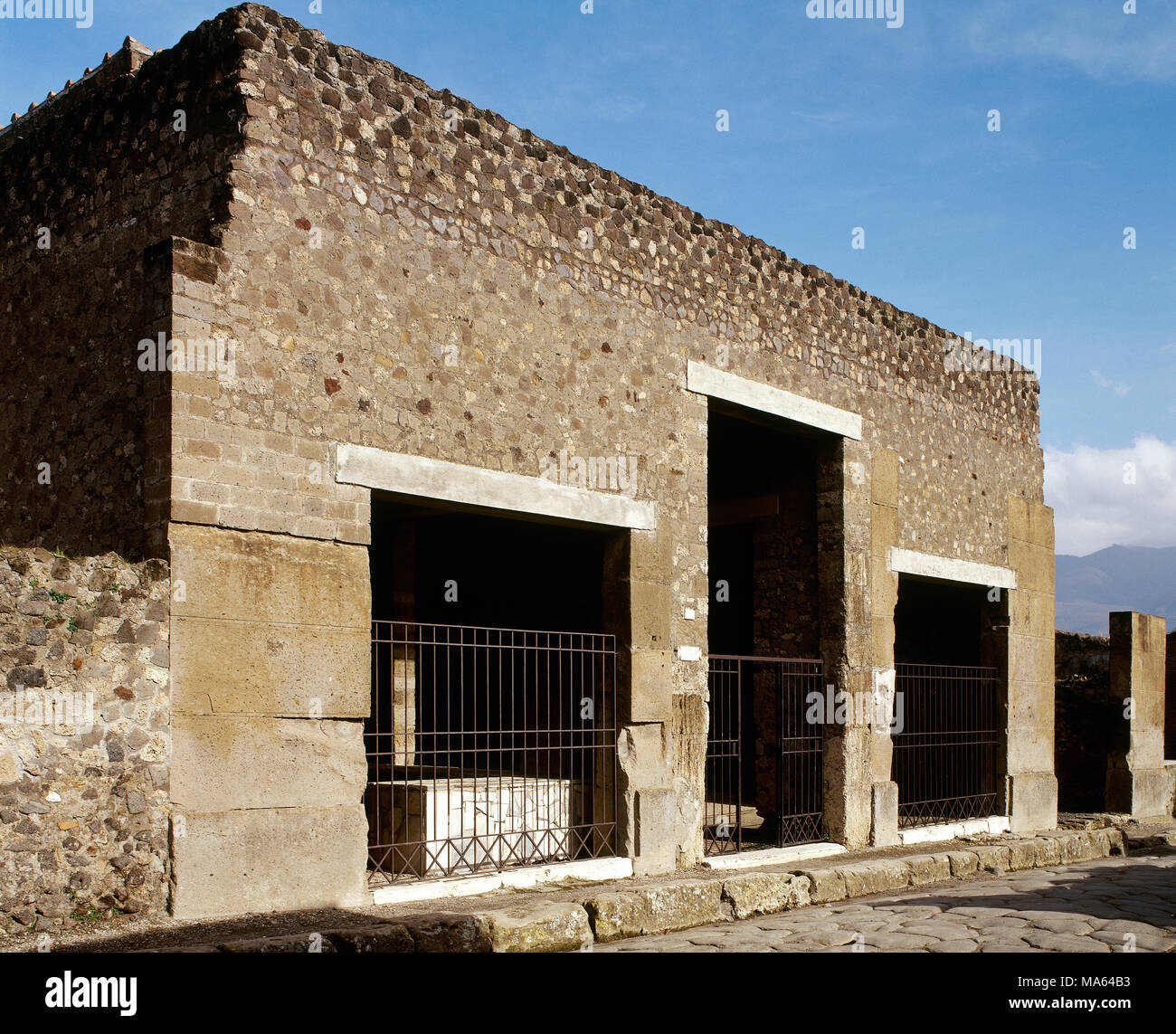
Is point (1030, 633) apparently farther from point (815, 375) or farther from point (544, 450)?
point (544, 450)

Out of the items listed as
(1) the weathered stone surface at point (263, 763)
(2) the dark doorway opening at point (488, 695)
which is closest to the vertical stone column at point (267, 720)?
(1) the weathered stone surface at point (263, 763)

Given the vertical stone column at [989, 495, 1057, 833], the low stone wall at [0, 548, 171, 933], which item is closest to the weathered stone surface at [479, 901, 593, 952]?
the low stone wall at [0, 548, 171, 933]

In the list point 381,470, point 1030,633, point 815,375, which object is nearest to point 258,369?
point 381,470

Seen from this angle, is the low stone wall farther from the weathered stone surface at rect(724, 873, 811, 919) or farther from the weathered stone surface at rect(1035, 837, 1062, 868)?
the weathered stone surface at rect(1035, 837, 1062, 868)

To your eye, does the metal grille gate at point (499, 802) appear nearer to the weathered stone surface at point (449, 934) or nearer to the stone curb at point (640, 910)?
the stone curb at point (640, 910)

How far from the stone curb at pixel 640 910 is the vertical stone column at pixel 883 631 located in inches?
39.4

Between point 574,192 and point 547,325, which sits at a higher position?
point 574,192

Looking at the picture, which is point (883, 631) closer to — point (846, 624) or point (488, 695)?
point (846, 624)

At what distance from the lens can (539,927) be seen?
20.6 feet

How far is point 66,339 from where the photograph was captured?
7430mm

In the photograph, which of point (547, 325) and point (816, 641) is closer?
point (547, 325)

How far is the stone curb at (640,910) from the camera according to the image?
5574 millimetres

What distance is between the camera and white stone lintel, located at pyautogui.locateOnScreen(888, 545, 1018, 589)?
11672 mm
